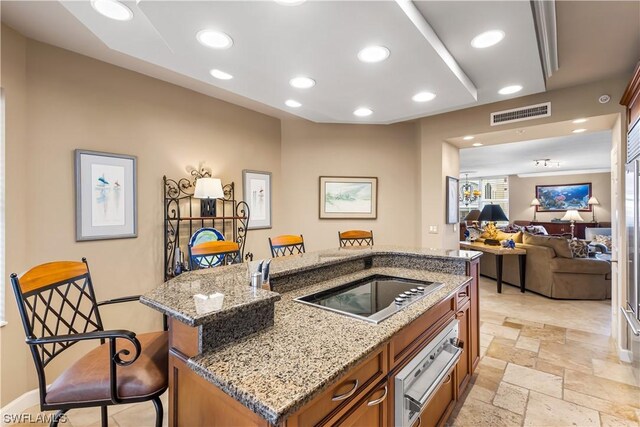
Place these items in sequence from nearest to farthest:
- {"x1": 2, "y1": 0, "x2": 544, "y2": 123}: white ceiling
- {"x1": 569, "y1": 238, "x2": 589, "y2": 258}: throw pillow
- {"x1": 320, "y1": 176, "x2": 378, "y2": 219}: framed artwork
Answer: {"x1": 2, "y1": 0, "x2": 544, "y2": 123}: white ceiling
{"x1": 320, "y1": 176, "x2": 378, "y2": 219}: framed artwork
{"x1": 569, "y1": 238, "x2": 589, "y2": 258}: throw pillow

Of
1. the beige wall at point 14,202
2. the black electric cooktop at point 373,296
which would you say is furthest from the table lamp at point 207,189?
the black electric cooktop at point 373,296

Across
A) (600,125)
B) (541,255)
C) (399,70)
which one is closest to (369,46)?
(399,70)

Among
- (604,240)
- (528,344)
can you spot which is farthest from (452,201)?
(604,240)

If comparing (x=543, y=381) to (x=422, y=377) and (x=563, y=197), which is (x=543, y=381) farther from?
(x=563, y=197)

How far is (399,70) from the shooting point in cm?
222

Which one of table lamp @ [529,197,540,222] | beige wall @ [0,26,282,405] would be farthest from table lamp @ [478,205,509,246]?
table lamp @ [529,197,540,222]

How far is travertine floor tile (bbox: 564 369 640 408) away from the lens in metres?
2.26

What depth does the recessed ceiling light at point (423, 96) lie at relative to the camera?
8.92 feet

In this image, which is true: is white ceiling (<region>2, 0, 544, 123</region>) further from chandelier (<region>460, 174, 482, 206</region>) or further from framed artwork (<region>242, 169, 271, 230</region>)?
chandelier (<region>460, 174, 482, 206</region>)

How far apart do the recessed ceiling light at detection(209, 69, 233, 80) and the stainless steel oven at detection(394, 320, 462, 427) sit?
7.59ft

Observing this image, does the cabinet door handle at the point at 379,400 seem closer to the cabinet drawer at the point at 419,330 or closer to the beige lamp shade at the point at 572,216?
the cabinet drawer at the point at 419,330

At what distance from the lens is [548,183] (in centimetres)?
1046

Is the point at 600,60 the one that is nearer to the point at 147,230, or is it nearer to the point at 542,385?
the point at 542,385

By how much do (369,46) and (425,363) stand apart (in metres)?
1.84
